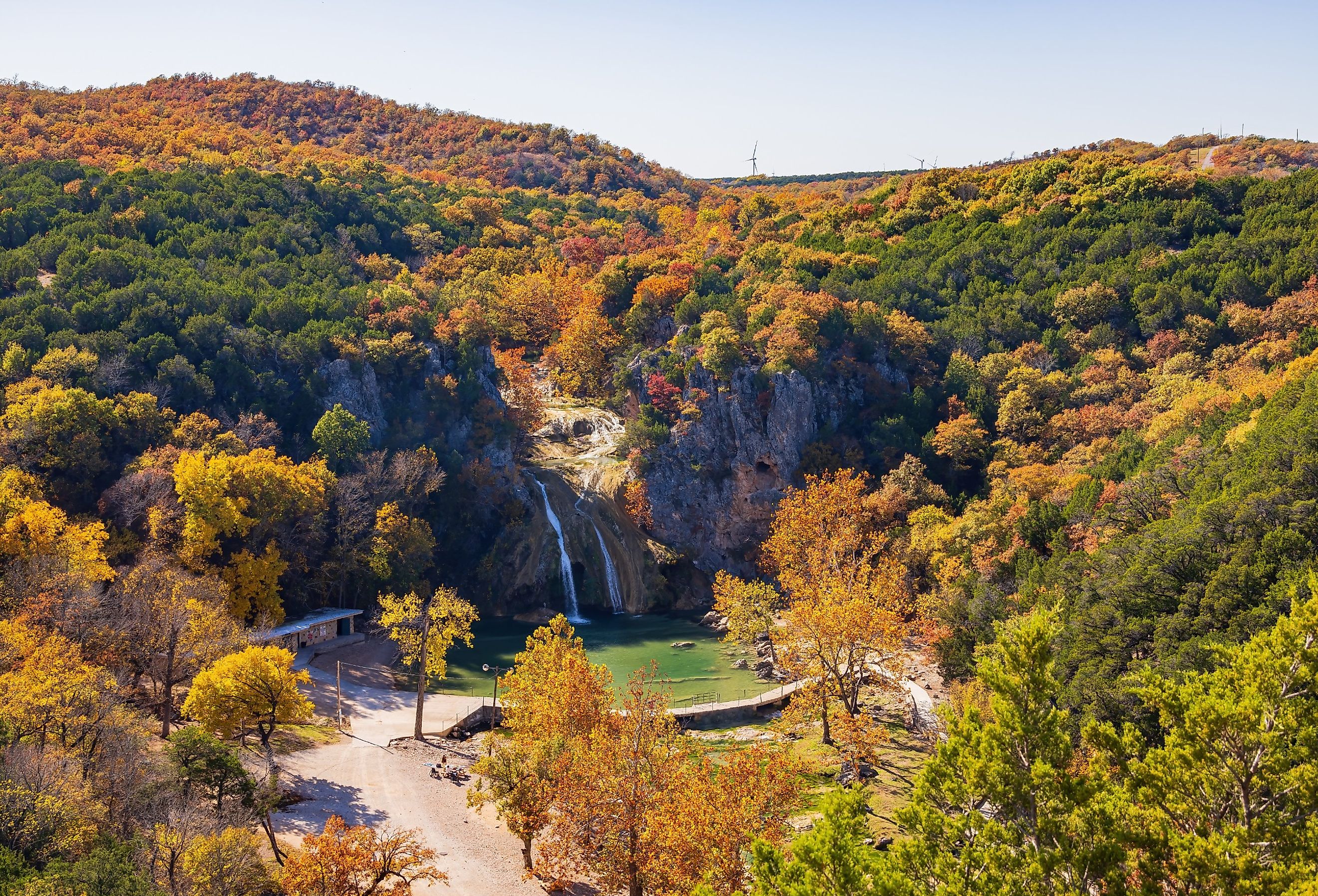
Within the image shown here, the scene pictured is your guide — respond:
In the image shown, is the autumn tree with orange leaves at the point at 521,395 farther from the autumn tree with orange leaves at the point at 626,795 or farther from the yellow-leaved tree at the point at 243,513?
the autumn tree with orange leaves at the point at 626,795

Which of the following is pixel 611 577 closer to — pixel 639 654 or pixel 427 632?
pixel 639 654

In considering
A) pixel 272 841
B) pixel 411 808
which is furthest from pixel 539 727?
pixel 272 841

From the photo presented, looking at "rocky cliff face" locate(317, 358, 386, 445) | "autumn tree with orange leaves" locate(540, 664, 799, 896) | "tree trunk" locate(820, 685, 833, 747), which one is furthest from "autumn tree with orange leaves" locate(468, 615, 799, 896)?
"rocky cliff face" locate(317, 358, 386, 445)

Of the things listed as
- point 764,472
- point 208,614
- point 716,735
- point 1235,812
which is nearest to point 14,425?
point 208,614

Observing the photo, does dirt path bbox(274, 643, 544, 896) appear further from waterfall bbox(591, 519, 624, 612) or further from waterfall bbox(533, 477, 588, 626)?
waterfall bbox(591, 519, 624, 612)

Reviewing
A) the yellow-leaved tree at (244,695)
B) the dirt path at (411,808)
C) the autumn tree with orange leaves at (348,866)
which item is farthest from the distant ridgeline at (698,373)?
the autumn tree with orange leaves at (348,866)

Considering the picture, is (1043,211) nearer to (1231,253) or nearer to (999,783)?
(1231,253)
